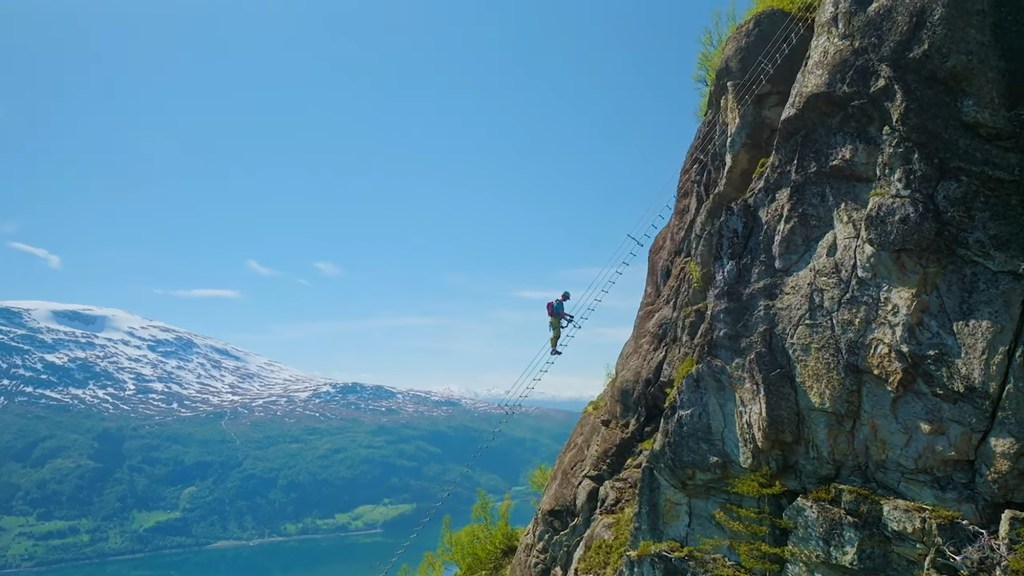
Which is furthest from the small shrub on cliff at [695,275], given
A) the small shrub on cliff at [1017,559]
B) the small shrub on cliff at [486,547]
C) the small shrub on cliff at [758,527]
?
the small shrub on cliff at [486,547]

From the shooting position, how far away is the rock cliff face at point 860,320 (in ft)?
47.5

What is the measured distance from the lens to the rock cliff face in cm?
1447

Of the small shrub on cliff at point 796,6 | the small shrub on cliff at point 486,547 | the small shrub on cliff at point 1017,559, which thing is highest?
the small shrub on cliff at point 796,6

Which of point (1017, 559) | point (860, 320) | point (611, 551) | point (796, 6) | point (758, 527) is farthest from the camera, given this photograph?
point (796, 6)

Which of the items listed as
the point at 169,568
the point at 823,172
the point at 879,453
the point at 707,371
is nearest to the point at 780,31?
the point at 823,172

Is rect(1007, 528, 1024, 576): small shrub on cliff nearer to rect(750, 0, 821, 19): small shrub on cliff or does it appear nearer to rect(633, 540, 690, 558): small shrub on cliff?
rect(633, 540, 690, 558): small shrub on cliff

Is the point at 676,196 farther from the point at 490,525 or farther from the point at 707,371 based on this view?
the point at 490,525

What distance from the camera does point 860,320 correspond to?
53.0 feet

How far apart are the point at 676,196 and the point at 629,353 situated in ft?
22.4

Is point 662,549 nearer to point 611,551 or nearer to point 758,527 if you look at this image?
point 611,551

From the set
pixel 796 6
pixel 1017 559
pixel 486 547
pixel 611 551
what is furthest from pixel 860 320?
pixel 486 547

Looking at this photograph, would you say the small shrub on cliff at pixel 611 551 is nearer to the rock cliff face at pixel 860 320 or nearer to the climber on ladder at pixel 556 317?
the rock cliff face at pixel 860 320

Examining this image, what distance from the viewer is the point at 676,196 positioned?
27.0 meters

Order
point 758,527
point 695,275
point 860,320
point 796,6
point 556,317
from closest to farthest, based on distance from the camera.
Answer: point 860,320 < point 758,527 < point 796,6 < point 695,275 < point 556,317
